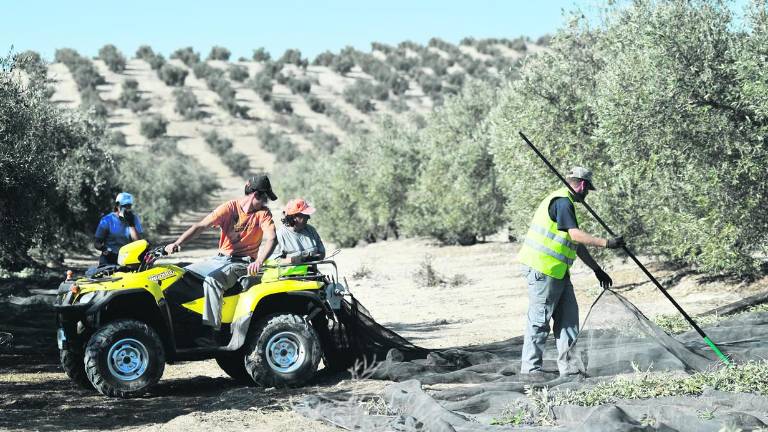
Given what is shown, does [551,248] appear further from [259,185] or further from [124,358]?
[124,358]

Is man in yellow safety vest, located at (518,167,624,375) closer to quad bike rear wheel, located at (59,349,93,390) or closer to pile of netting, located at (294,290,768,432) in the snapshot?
pile of netting, located at (294,290,768,432)

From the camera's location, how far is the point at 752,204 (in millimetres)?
14281

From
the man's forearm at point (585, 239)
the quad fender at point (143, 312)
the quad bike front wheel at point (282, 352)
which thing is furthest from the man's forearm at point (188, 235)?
the man's forearm at point (585, 239)

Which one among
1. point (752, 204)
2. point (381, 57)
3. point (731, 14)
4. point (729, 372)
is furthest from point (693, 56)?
point (381, 57)

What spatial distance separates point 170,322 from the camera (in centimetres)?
943

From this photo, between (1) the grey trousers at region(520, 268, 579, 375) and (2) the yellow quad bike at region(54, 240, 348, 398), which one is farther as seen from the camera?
(2) the yellow quad bike at region(54, 240, 348, 398)

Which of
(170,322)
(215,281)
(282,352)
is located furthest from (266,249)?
(170,322)

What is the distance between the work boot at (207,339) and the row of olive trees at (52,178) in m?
5.75

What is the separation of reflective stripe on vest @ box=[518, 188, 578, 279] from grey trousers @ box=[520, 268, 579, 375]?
0.25ft

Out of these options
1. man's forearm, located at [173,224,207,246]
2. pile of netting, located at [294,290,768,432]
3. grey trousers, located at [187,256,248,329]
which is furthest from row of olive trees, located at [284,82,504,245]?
man's forearm, located at [173,224,207,246]

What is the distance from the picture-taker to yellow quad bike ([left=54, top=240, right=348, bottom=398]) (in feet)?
30.2

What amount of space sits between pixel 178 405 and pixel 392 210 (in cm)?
3156

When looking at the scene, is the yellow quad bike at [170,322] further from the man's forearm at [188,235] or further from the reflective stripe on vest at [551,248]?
the reflective stripe on vest at [551,248]

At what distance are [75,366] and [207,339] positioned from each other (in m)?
1.31
